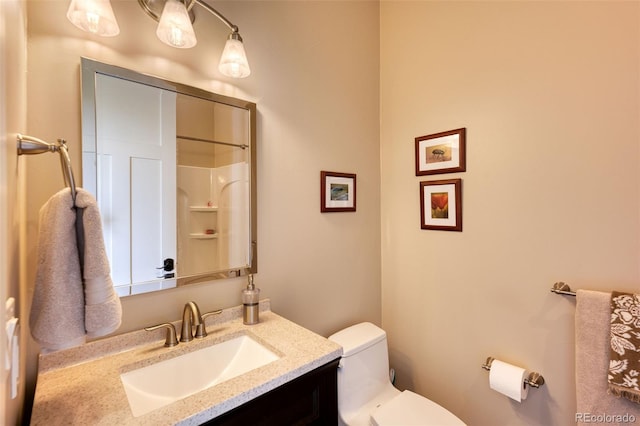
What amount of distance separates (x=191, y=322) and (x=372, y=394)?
3.38 ft

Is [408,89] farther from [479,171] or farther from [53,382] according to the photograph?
[53,382]

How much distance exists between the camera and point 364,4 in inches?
71.9

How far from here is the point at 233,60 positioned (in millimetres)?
1146

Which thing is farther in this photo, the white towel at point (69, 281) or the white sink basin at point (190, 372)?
the white sink basin at point (190, 372)

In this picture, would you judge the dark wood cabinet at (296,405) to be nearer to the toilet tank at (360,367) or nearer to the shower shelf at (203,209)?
the toilet tank at (360,367)

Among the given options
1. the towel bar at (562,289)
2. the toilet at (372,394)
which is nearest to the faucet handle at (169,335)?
the toilet at (372,394)

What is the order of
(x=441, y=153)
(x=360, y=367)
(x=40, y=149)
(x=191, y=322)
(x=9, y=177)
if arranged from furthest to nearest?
1. (x=441, y=153)
2. (x=360, y=367)
3. (x=191, y=322)
4. (x=40, y=149)
5. (x=9, y=177)

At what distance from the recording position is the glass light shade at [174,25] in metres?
0.96

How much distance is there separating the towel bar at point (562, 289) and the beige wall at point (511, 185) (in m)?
0.03

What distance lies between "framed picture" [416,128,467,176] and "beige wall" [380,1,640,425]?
5cm

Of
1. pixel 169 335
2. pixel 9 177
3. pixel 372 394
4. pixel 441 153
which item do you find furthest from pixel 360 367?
pixel 9 177

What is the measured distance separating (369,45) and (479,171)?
3.62 feet

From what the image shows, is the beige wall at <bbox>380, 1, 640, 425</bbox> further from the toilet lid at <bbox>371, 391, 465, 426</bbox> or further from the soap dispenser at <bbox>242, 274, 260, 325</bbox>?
the soap dispenser at <bbox>242, 274, 260, 325</bbox>

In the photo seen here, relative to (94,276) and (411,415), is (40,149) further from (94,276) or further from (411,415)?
(411,415)
